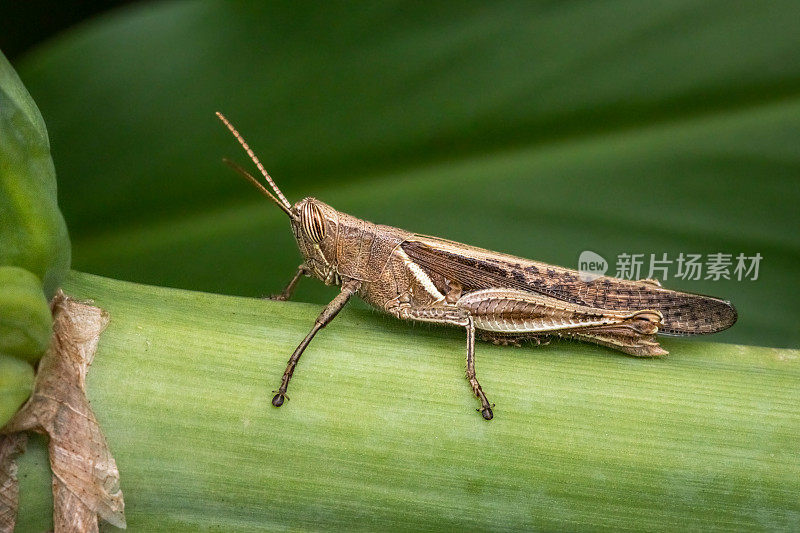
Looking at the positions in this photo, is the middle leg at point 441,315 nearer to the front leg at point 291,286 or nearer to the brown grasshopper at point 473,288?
the brown grasshopper at point 473,288

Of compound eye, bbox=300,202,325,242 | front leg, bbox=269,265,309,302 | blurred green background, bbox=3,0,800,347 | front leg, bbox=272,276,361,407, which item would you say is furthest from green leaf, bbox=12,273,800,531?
A: blurred green background, bbox=3,0,800,347

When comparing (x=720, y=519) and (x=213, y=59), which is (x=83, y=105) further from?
(x=720, y=519)

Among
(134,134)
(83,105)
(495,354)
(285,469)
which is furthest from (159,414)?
(83,105)

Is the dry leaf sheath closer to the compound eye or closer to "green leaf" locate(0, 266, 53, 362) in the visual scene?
"green leaf" locate(0, 266, 53, 362)

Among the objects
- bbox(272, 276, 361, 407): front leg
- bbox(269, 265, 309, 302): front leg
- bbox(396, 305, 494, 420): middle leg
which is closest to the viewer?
bbox(272, 276, 361, 407): front leg

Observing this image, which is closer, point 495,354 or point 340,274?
point 495,354

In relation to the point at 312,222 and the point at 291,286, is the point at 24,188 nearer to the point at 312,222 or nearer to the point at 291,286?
the point at 312,222

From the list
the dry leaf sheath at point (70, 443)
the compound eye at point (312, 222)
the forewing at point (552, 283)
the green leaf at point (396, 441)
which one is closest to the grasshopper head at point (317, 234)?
the compound eye at point (312, 222)

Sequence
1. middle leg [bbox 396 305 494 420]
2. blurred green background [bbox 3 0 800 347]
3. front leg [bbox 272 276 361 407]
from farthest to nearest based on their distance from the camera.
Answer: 1. blurred green background [bbox 3 0 800 347]
2. middle leg [bbox 396 305 494 420]
3. front leg [bbox 272 276 361 407]
